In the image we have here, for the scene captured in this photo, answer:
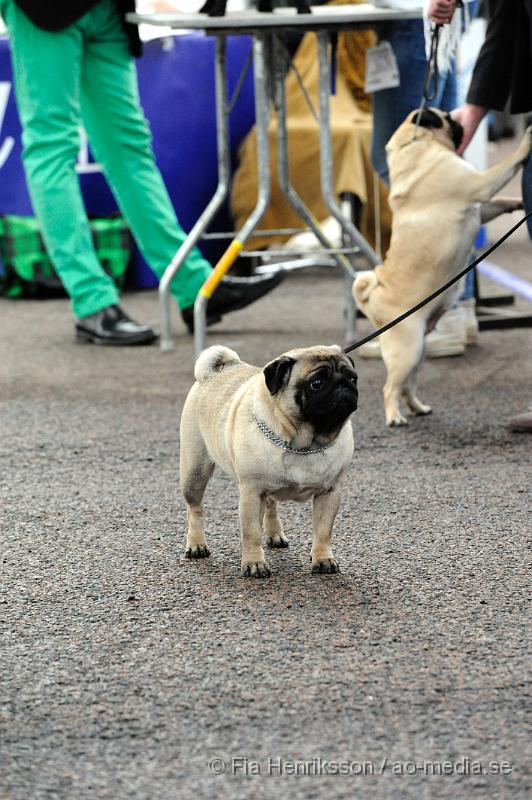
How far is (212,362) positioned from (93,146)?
2921 millimetres

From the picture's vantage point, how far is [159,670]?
1.99m

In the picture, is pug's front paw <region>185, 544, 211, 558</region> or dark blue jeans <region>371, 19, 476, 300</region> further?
dark blue jeans <region>371, 19, 476, 300</region>

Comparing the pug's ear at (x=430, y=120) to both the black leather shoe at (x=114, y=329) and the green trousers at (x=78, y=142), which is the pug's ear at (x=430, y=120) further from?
the black leather shoe at (x=114, y=329)

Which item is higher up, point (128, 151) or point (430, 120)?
point (430, 120)

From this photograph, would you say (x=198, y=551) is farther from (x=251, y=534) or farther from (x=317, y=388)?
(x=317, y=388)

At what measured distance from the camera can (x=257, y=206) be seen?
475cm

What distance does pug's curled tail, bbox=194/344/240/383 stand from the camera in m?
2.62

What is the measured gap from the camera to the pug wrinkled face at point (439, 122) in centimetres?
386

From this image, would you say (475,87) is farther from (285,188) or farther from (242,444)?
(242,444)

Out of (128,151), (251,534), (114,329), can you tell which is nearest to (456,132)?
(128,151)

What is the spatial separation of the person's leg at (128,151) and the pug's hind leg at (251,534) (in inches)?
114

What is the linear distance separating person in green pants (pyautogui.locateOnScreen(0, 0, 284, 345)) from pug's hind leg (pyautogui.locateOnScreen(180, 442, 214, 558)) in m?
2.63

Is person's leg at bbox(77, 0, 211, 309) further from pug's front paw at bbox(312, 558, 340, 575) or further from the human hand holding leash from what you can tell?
pug's front paw at bbox(312, 558, 340, 575)

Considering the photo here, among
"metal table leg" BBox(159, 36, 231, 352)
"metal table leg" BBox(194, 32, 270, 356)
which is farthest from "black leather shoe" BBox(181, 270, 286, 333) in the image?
"metal table leg" BBox(194, 32, 270, 356)
